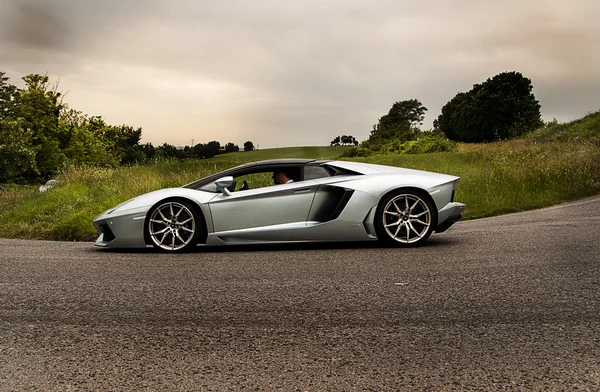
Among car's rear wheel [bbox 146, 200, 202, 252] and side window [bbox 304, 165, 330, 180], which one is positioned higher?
side window [bbox 304, 165, 330, 180]

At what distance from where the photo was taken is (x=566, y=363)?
3.34 meters

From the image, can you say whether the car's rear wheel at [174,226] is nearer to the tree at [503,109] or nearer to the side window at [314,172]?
the side window at [314,172]

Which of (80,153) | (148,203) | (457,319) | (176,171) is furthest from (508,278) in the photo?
(80,153)

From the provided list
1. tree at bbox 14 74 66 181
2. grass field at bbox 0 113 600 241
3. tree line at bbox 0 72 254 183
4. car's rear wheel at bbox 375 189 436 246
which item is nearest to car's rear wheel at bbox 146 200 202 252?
car's rear wheel at bbox 375 189 436 246

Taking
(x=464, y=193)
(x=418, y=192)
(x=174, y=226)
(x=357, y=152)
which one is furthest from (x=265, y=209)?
(x=357, y=152)

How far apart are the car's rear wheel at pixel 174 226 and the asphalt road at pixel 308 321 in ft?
1.49

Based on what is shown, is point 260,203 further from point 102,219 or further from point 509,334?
point 509,334

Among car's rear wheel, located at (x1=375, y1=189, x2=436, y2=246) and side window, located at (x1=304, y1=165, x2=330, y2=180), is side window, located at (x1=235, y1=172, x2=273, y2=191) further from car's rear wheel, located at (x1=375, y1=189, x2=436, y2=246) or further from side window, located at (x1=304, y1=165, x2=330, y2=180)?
car's rear wheel, located at (x1=375, y1=189, x2=436, y2=246)

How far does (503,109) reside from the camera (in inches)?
2778

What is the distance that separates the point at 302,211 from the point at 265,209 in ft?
1.54

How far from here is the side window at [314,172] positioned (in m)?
7.97

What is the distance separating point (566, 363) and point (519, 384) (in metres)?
0.47

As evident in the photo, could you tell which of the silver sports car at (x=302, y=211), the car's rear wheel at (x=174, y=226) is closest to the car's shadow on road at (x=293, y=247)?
the car's rear wheel at (x=174, y=226)

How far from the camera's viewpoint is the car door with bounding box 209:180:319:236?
305 inches
